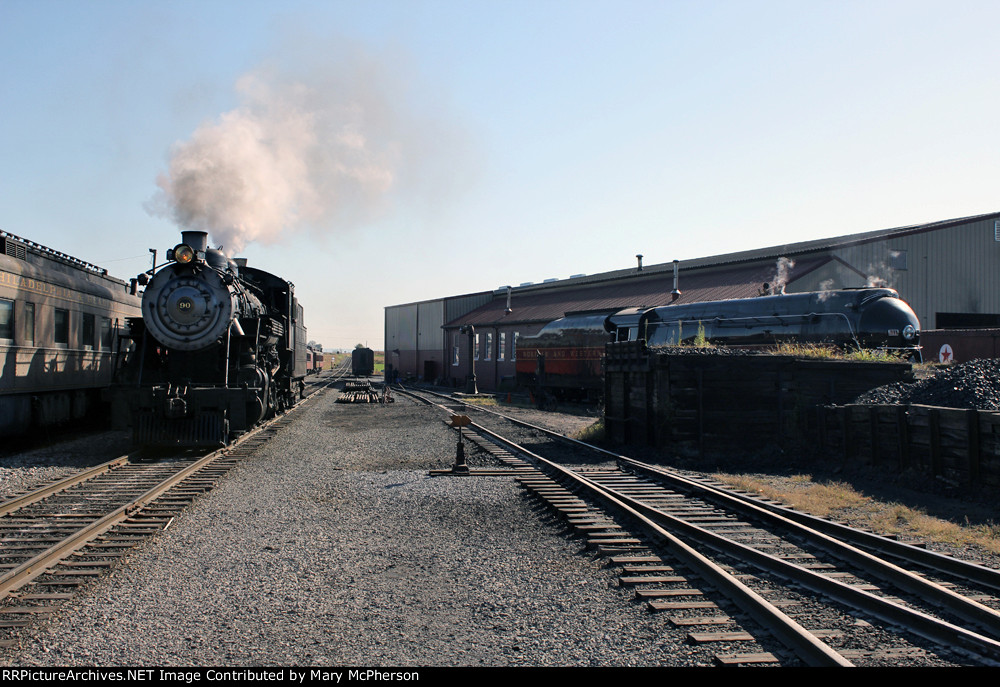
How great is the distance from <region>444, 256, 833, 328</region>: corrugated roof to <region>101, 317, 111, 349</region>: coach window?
54.6 ft

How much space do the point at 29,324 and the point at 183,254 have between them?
3.42m

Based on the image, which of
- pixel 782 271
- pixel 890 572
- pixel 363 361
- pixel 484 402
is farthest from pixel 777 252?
pixel 363 361

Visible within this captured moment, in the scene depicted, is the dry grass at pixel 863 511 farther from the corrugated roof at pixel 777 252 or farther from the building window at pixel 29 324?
the corrugated roof at pixel 777 252

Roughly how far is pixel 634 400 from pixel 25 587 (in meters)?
10.7

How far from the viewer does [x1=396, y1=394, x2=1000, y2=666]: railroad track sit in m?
4.15

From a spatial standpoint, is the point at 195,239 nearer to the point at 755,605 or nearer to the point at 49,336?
the point at 49,336

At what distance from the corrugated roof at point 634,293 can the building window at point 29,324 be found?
18.6 meters

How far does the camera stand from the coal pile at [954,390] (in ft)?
30.9

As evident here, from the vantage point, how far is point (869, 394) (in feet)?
38.4

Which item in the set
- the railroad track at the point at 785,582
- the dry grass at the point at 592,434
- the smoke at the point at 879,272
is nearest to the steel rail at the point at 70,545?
the railroad track at the point at 785,582

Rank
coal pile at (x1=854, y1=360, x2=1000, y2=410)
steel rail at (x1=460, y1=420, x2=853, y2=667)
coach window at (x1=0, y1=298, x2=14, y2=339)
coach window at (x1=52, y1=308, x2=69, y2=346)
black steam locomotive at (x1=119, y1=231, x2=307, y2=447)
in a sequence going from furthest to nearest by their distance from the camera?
1. coach window at (x1=52, y1=308, x2=69, y2=346)
2. coach window at (x1=0, y1=298, x2=14, y2=339)
3. black steam locomotive at (x1=119, y1=231, x2=307, y2=447)
4. coal pile at (x1=854, y1=360, x2=1000, y2=410)
5. steel rail at (x1=460, y1=420, x2=853, y2=667)

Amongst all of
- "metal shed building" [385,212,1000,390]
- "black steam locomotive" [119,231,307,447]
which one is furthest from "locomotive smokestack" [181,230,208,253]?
"metal shed building" [385,212,1000,390]

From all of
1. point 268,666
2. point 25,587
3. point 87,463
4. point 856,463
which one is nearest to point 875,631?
point 268,666

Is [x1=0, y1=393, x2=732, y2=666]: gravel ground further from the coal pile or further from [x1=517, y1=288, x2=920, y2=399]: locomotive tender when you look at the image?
[x1=517, y1=288, x2=920, y2=399]: locomotive tender
